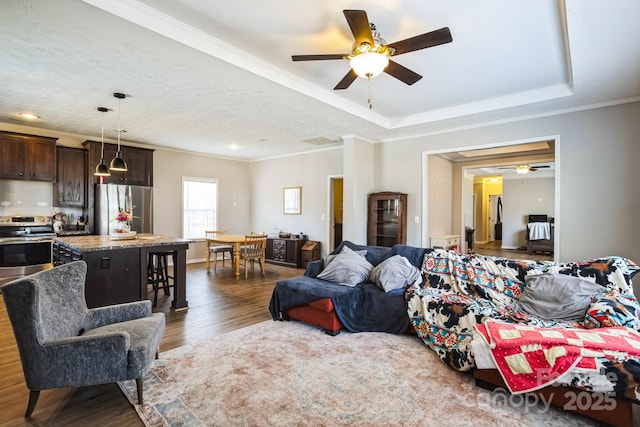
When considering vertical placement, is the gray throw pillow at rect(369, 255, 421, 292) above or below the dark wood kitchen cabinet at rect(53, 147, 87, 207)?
below

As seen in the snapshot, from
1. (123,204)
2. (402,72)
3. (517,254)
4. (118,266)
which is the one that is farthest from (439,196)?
(123,204)

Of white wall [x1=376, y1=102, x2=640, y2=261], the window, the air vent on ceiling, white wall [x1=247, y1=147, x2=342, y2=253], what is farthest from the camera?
the window

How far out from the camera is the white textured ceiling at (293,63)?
2539 mm

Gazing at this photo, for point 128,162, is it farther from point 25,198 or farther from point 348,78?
point 348,78

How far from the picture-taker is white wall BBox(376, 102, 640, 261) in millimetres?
4109

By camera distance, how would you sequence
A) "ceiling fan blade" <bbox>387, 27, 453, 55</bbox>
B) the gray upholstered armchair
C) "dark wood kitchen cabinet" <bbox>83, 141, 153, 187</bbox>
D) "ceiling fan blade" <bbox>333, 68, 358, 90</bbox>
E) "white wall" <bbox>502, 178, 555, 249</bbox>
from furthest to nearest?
"white wall" <bbox>502, 178, 555, 249</bbox> → "dark wood kitchen cabinet" <bbox>83, 141, 153, 187</bbox> → "ceiling fan blade" <bbox>333, 68, 358, 90</bbox> → "ceiling fan blade" <bbox>387, 27, 453, 55</bbox> → the gray upholstered armchair

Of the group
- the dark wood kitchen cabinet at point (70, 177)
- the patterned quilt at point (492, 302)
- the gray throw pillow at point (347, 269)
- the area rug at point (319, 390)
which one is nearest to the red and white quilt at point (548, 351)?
the patterned quilt at point (492, 302)

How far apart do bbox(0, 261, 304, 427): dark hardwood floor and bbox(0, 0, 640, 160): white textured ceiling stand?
9.12 feet

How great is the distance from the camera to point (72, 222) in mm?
6371

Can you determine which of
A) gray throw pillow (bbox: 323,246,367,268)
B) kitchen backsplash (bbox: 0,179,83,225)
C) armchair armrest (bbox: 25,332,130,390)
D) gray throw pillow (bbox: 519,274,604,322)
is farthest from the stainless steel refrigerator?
gray throw pillow (bbox: 519,274,604,322)

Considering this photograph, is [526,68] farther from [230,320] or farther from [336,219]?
[336,219]

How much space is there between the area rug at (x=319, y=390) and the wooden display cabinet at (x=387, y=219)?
10.1 feet

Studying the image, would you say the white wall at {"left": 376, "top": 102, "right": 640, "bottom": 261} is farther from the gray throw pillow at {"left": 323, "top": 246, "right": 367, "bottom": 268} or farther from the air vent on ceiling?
the air vent on ceiling

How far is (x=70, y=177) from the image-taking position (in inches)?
241
